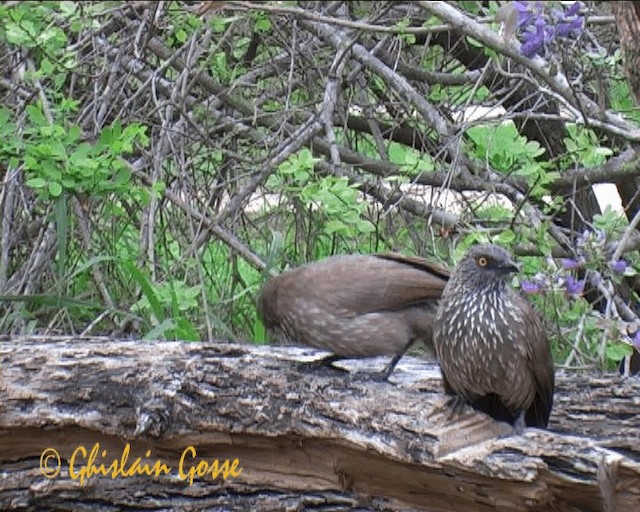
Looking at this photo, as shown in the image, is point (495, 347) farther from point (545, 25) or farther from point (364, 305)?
point (545, 25)

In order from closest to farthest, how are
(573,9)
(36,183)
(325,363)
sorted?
(573,9) → (325,363) → (36,183)

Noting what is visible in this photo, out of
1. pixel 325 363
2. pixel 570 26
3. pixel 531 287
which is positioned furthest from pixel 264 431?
pixel 570 26

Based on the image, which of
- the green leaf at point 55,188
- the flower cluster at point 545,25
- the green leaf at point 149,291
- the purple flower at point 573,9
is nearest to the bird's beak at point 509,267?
the flower cluster at point 545,25

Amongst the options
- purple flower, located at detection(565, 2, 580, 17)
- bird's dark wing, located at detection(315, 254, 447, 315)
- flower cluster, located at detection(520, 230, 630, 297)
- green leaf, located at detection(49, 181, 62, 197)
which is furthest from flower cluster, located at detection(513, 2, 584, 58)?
green leaf, located at detection(49, 181, 62, 197)

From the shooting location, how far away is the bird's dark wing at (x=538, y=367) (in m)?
3.91

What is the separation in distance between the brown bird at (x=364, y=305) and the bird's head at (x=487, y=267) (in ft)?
1.11

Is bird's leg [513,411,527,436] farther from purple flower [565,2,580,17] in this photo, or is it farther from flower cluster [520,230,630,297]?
purple flower [565,2,580,17]

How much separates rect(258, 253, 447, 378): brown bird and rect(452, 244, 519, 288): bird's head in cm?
34

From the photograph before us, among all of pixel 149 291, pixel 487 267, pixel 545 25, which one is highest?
pixel 545 25

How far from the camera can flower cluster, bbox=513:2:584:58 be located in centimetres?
375

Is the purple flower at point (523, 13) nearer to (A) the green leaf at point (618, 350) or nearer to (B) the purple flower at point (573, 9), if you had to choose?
(B) the purple flower at point (573, 9)

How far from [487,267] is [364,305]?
0.53 meters

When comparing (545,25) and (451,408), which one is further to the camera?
(451,408)

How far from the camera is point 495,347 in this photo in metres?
3.94
